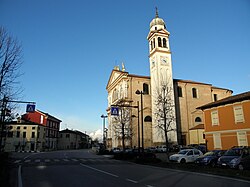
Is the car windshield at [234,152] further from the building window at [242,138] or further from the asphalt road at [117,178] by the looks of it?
the building window at [242,138]

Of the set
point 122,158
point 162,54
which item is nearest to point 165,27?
point 162,54

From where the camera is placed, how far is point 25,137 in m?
64.9

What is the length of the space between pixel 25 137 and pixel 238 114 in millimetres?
58697

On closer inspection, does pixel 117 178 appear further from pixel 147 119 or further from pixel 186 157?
pixel 147 119

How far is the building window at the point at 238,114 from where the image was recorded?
24987mm

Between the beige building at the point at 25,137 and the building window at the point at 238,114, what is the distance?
186 feet

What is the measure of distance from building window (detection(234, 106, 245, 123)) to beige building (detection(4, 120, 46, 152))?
5665cm

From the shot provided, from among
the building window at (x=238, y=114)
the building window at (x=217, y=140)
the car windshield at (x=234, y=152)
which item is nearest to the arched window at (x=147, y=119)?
the building window at (x=217, y=140)

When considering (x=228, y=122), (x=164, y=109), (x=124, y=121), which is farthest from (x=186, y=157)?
(x=124, y=121)

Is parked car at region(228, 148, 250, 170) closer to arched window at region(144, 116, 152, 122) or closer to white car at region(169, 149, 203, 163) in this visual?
white car at region(169, 149, 203, 163)

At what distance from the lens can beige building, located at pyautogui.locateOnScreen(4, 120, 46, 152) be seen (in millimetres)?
63750

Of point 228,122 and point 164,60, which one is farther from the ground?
point 164,60

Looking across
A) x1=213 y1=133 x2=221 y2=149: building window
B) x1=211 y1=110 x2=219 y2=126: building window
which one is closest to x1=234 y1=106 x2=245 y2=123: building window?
x1=211 y1=110 x2=219 y2=126: building window

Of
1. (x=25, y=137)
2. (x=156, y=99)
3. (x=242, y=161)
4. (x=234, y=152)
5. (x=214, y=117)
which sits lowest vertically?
(x=242, y=161)
